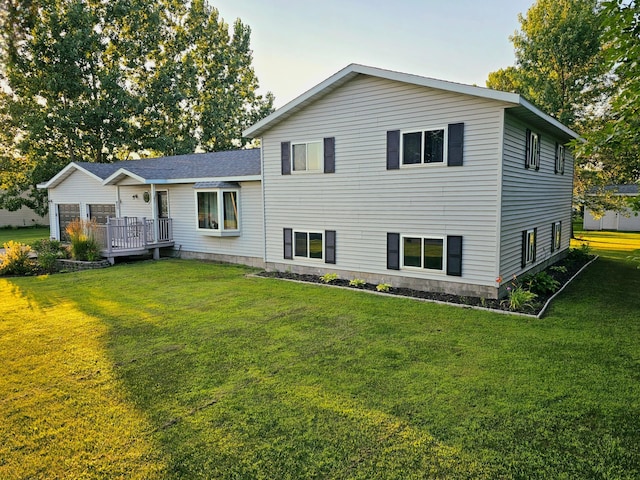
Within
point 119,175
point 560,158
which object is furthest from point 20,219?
point 560,158

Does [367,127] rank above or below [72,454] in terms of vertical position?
above

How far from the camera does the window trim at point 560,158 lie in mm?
13828

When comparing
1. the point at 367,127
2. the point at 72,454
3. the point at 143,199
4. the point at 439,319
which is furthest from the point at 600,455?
the point at 143,199

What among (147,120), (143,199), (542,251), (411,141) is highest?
(147,120)

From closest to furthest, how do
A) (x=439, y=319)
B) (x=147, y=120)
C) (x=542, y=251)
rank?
(x=439, y=319), (x=542, y=251), (x=147, y=120)

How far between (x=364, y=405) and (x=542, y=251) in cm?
1052

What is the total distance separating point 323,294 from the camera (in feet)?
33.0

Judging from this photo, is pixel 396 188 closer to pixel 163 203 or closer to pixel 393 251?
pixel 393 251

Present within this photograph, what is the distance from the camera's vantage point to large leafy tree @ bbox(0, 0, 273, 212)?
927 inches

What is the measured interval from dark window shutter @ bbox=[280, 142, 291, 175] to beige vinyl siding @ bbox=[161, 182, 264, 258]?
5.89 ft

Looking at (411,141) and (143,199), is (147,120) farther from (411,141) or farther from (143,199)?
(411,141)

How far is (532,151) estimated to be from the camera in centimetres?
1091

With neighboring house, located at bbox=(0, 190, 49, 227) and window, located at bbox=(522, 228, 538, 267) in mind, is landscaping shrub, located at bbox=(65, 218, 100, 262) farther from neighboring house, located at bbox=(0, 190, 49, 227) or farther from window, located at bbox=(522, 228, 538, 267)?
neighboring house, located at bbox=(0, 190, 49, 227)

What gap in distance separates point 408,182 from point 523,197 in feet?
10.2
